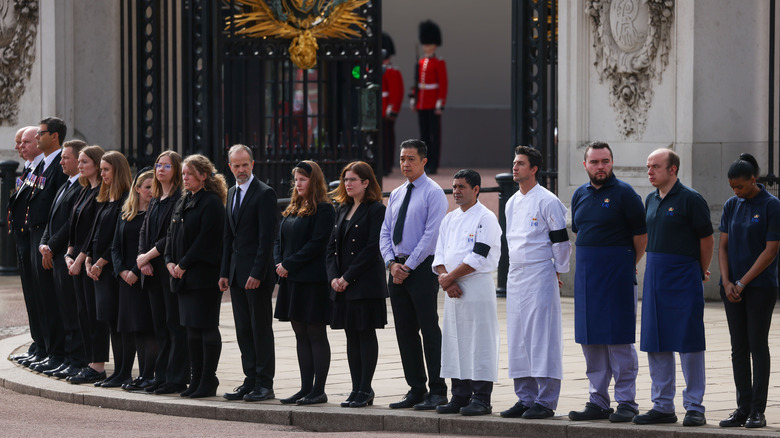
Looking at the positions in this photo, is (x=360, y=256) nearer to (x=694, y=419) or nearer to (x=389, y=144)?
(x=694, y=419)

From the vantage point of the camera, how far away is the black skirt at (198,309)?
10.5 metres

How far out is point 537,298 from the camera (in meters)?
9.33

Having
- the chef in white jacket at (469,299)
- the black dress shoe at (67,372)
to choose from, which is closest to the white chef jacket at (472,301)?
the chef in white jacket at (469,299)

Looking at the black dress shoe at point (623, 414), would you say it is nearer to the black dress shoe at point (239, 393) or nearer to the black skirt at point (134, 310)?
the black dress shoe at point (239, 393)

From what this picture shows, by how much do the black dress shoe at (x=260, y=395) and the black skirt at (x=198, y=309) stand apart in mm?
572

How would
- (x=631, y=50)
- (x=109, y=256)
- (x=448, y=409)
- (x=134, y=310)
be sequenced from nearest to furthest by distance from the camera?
(x=448, y=409)
(x=134, y=310)
(x=109, y=256)
(x=631, y=50)

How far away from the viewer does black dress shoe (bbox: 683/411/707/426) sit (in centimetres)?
882

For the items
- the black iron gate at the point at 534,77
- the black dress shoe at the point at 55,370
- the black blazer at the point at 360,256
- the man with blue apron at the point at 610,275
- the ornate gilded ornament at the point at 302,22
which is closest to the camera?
the man with blue apron at the point at 610,275

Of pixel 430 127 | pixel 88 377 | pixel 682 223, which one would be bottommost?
pixel 88 377

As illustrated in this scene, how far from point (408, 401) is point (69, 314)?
10.6ft

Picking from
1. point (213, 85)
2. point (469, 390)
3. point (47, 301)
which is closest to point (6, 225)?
point (213, 85)

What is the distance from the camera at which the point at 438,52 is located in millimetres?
30781

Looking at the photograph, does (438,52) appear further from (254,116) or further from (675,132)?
(675,132)

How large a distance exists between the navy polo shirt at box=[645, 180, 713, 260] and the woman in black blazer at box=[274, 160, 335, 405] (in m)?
2.21
